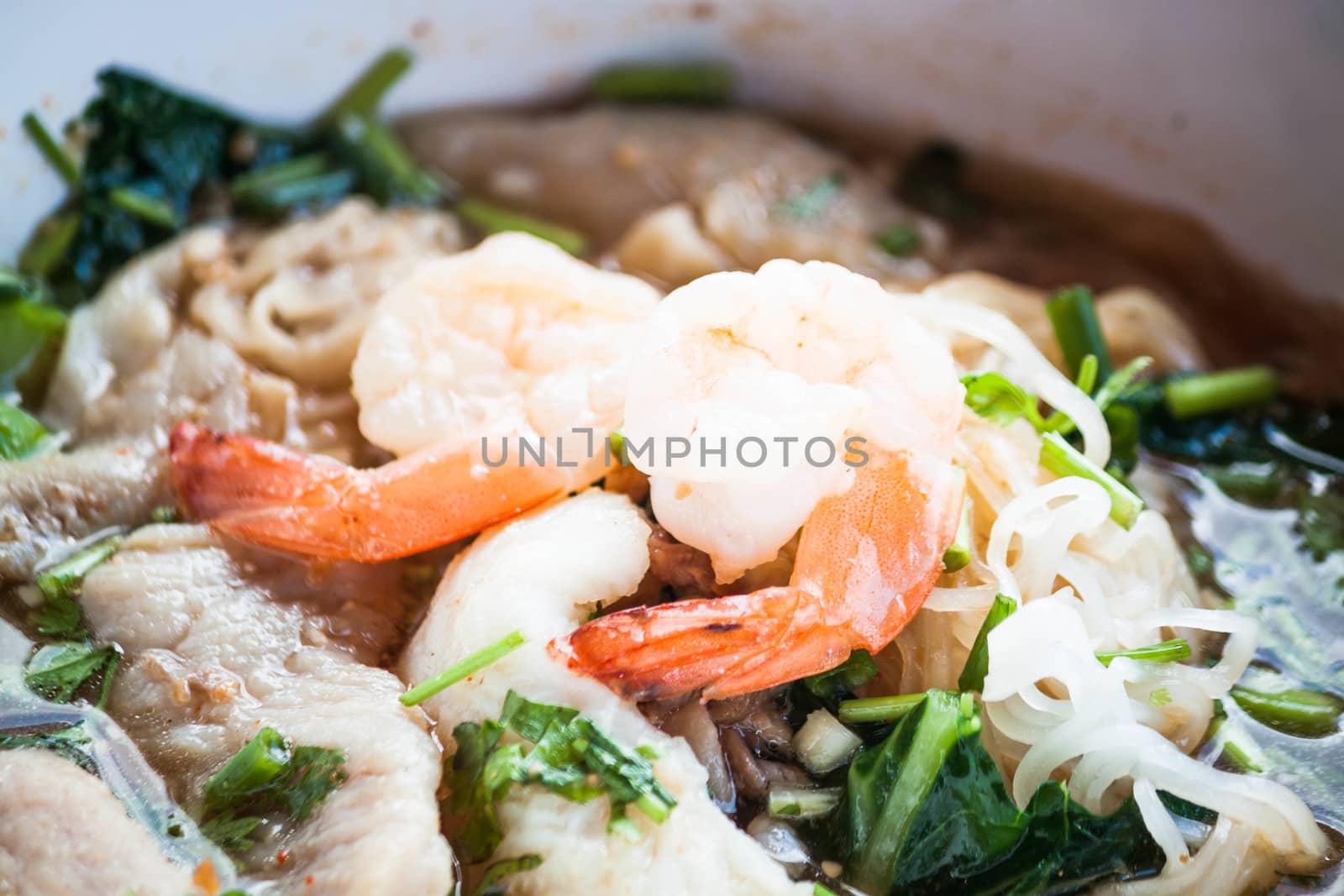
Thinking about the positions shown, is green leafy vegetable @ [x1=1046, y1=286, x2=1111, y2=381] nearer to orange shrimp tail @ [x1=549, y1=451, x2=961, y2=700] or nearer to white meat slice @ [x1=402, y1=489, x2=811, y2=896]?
orange shrimp tail @ [x1=549, y1=451, x2=961, y2=700]

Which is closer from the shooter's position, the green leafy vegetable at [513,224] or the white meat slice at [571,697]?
the white meat slice at [571,697]

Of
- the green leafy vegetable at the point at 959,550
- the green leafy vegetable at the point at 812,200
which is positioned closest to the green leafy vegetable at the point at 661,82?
the green leafy vegetable at the point at 812,200

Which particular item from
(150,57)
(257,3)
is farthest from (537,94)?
(150,57)

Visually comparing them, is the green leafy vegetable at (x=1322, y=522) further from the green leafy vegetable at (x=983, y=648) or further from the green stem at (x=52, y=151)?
the green stem at (x=52, y=151)

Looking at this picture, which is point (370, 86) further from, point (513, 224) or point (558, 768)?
point (558, 768)

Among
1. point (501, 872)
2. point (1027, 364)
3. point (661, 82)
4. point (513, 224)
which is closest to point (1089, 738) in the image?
point (1027, 364)

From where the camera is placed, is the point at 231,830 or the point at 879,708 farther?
the point at 879,708

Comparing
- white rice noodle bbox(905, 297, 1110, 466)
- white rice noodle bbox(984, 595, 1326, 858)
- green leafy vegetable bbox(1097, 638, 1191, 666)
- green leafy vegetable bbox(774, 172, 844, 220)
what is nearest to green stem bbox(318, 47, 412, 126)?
green leafy vegetable bbox(774, 172, 844, 220)
